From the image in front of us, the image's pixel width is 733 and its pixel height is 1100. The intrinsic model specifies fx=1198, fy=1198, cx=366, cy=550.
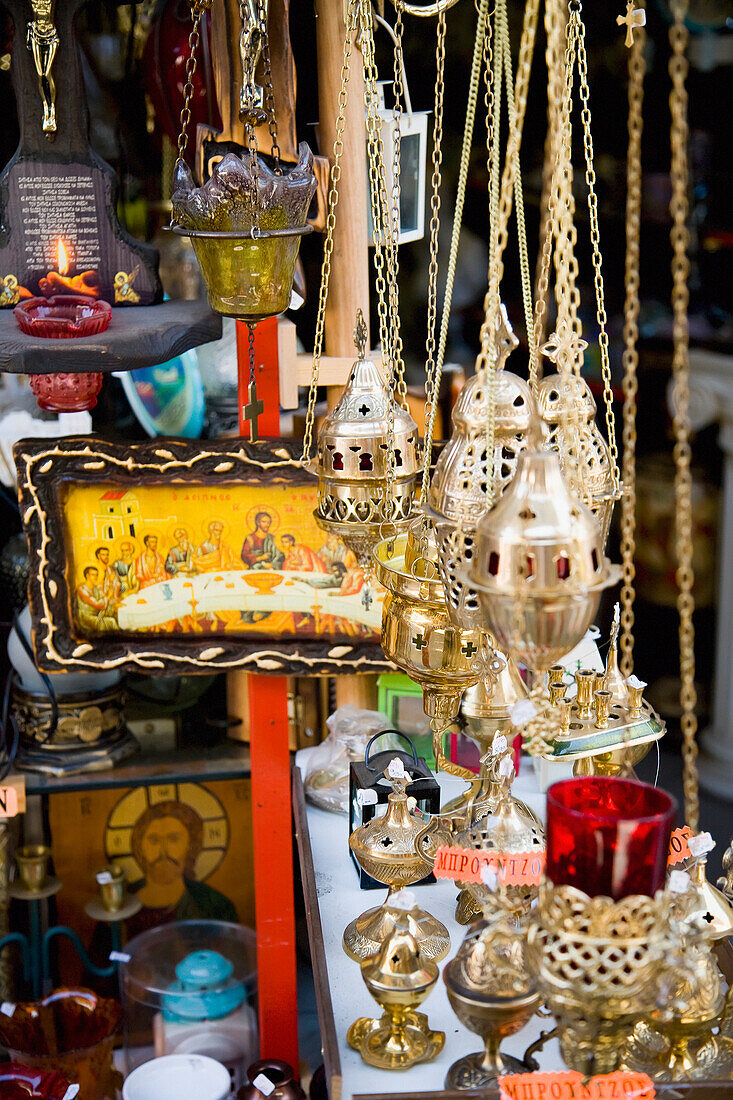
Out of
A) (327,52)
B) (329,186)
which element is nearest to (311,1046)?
(329,186)

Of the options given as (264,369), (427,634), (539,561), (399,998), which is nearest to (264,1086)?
(399,998)

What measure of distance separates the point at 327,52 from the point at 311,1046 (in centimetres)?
207

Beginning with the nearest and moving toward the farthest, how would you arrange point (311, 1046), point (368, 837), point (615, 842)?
point (615, 842) < point (368, 837) < point (311, 1046)

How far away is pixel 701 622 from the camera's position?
3.60 meters

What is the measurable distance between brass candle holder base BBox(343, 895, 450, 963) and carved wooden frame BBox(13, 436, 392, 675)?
55cm

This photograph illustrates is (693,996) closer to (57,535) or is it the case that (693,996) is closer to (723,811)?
(57,535)

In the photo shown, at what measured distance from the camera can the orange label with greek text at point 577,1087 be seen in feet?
4.14

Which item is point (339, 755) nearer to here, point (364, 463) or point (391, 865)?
point (391, 865)

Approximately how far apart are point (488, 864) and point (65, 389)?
1.11 m

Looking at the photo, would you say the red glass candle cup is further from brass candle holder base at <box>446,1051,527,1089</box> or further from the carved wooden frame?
the carved wooden frame

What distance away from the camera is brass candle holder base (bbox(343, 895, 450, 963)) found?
169 centimetres

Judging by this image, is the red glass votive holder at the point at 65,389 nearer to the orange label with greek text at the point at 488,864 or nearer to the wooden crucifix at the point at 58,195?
the wooden crucifix at the point at 58,195

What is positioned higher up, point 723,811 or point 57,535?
point 57,535

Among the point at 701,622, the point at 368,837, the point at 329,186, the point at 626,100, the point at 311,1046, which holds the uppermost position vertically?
the point at 626,100
